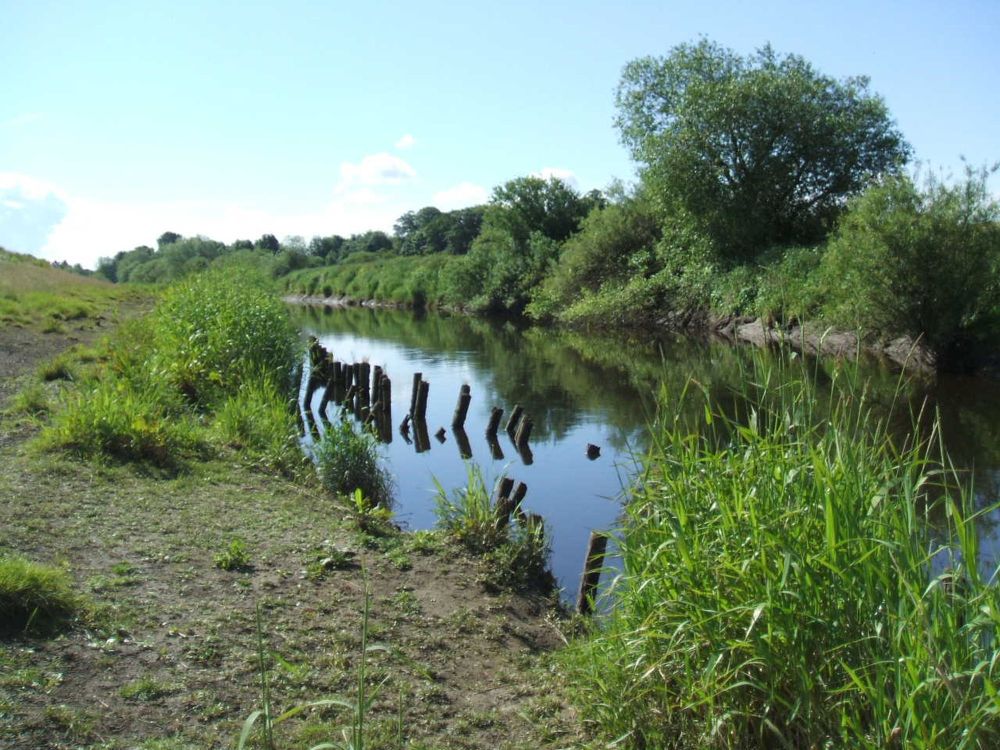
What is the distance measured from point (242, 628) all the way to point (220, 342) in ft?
34.4

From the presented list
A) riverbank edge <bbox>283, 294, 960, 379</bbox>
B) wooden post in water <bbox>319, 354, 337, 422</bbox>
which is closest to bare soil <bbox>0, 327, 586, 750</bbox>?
riverbank edge <bbox>283, 294, 960, 379</bbox>

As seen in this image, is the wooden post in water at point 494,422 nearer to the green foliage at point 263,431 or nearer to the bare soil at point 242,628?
the green foliage at point 263,431

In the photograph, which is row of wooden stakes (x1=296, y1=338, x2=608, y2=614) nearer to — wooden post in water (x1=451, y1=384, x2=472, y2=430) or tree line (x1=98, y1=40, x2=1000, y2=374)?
wooden post in water (x1=451, y1=384, x2=472, y2=430)

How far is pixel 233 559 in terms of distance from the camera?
6164 mm

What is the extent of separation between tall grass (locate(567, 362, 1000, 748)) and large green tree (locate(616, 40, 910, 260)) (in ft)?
97.2

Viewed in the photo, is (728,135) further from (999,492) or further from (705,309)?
(999,492)

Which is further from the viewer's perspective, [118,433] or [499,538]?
[118,433]

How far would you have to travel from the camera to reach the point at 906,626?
3.40 m

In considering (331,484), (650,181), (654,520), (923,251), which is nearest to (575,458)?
(331,484)

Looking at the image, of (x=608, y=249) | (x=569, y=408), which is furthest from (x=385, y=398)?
(x=608, y=249)

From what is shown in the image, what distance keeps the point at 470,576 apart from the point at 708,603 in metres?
2.90

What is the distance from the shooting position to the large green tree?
32156 mm

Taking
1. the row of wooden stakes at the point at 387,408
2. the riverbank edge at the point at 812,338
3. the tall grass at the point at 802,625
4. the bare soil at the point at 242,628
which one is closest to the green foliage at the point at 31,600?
the bare soil at the point at 242,628

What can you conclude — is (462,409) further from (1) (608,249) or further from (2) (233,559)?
(1) (608,249)
